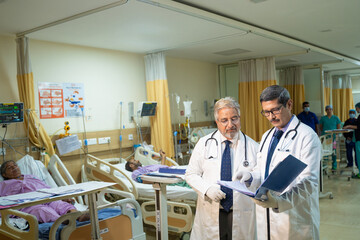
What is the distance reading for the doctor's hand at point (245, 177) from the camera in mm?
1871

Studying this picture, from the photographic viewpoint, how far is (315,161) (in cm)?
169

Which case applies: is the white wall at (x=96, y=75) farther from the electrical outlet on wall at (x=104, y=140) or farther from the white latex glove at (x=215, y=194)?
the white latex glove at (x=215, y=194)

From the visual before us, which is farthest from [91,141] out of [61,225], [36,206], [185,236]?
[61,225]

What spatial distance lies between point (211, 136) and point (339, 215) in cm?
282

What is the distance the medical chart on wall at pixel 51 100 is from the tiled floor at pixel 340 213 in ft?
6.31

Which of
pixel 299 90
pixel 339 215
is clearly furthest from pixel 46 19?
pixel 299 90

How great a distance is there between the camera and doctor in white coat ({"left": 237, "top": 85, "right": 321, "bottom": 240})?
1648mm

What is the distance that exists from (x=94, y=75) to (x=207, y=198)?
3526 millimetres

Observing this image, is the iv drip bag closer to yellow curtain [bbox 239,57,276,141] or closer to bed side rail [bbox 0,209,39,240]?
yellow curtain [bbox 239,57,276,141]

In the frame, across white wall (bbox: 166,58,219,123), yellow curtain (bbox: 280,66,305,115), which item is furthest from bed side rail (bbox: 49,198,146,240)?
yellow curtain (bbox: 280,66,305,115)

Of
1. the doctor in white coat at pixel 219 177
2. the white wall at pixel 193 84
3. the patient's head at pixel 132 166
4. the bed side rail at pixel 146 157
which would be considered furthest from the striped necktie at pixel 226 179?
the white wall at pixel 193 84

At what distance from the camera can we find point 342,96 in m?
10.5

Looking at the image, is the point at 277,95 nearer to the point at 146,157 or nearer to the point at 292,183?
the point at 292,183

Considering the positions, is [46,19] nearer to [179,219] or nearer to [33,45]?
[33,45]
